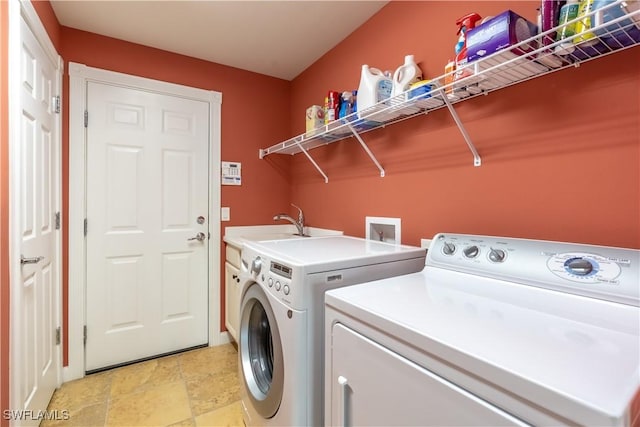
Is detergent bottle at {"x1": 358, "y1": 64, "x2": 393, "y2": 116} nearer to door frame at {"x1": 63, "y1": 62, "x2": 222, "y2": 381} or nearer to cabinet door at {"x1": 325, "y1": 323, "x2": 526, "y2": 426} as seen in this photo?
cabinet door at {"x1": 325, "y1": 323, "x2": 526, "y2": 426}

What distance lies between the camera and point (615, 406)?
0.41 meters

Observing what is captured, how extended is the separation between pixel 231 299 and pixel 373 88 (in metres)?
1.85

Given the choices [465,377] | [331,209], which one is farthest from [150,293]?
A: [465,377]

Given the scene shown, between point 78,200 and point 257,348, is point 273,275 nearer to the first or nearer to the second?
point 257,348

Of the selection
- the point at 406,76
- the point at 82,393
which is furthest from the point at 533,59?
the point at 82,393

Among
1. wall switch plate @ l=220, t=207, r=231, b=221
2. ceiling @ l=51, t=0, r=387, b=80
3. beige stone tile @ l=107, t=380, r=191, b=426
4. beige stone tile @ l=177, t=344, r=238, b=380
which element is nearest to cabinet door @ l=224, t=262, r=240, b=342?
beige stone tile @ l=177, t=344, r=238, b=380

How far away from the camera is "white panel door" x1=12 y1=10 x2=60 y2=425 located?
53.2 inches

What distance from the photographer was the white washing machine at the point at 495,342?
48 cm

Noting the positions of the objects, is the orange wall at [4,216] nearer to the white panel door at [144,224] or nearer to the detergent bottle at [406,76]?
the white panel door at [144,224]

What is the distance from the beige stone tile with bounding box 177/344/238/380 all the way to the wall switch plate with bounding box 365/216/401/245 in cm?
140

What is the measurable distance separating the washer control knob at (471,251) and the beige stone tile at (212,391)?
162 centimetres

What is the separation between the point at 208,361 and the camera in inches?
89.0

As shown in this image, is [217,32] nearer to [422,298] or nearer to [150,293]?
[150,293]

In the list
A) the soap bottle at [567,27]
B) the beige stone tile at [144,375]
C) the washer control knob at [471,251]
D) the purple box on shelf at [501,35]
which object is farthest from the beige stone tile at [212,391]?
the soap bottle at [567,27]
